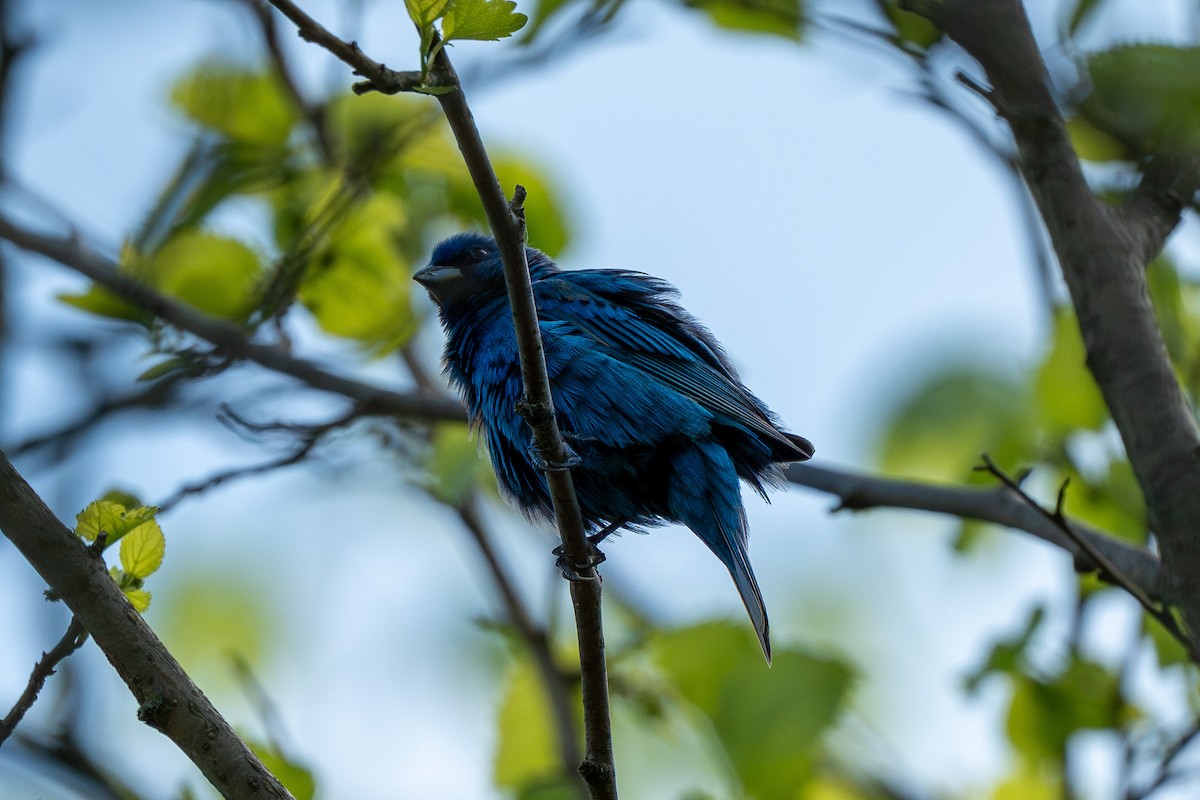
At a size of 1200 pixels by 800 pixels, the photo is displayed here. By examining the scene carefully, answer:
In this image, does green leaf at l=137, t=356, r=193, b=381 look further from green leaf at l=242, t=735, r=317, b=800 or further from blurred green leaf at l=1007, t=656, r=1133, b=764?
blurred green leaf at l=1007, t=656, r=1133, b=764

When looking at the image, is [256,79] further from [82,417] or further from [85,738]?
[85,738]

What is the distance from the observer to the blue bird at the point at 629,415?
196 inches

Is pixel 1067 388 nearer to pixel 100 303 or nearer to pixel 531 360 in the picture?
pixel 531 360

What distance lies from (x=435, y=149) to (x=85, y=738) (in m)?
3.34

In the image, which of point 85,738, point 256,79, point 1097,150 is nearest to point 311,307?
point 256,79

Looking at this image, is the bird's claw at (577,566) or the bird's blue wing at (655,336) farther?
the bird's blue wing at (655,336)

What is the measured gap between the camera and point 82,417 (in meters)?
4.29

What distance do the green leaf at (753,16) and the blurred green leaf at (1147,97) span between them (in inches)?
60.8

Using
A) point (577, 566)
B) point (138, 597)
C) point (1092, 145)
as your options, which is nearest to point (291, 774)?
point (138, 597)

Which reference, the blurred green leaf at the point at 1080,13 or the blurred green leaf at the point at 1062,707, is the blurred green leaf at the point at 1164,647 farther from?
the blurred green leaf at the point at 1080,13

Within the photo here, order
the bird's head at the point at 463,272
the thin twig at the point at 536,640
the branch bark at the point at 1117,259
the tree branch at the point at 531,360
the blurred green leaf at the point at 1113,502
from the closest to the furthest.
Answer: the tree branch at the point at 531,360
the branch bark at the point at 1117,259
the blurred green leaf at the point at 1113,502
the bird's head at the point at 463,272
the thin twig at the point at 536,640

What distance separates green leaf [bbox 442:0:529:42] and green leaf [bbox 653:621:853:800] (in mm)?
2972

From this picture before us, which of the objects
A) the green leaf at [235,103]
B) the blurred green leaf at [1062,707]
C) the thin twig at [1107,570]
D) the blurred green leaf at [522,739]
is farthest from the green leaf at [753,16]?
the blurred green leaf at [522,739]

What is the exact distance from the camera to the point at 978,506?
4793mm
